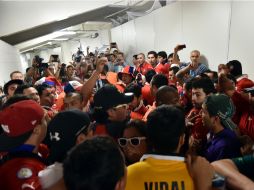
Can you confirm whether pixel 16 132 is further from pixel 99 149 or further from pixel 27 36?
pixel 27 36

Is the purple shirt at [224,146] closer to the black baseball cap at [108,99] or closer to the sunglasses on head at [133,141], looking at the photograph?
the sunglasses on head at [133,141]

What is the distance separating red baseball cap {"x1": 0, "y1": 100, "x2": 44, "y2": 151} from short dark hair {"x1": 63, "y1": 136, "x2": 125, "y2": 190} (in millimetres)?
578

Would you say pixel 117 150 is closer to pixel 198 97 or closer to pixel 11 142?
pixel 11 142

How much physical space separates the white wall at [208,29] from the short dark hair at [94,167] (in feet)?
11.3

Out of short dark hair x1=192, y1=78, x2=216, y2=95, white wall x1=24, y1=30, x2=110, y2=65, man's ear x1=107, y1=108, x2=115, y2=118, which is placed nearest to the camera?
man's ear x1=107, y1=108, x2=115, y2=118

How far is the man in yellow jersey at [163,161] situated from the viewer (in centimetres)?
113

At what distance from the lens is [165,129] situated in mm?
1224

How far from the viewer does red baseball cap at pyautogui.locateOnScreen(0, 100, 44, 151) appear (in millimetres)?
1349

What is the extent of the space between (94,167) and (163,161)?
1.40 ft

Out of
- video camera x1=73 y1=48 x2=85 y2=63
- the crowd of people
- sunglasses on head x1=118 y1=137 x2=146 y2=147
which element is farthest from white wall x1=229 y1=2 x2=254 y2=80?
video camera x1=73 y1=48 x2=85 y2=63

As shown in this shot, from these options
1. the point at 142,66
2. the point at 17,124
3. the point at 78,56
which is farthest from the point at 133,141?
the point at 78,56

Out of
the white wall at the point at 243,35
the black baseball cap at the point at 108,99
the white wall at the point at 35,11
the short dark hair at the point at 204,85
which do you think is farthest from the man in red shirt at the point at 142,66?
the black baseball cap at the point at 108,99

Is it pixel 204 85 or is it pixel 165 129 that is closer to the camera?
pixel 165 129

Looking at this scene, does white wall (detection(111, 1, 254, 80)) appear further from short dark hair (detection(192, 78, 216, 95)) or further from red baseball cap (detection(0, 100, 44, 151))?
red baseball cap (detection(0, 100, 44, 151))
